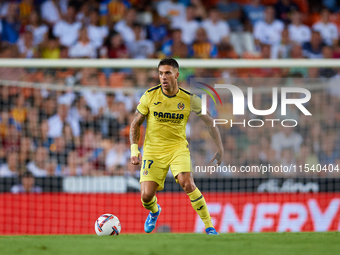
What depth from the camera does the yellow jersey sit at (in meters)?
6.62

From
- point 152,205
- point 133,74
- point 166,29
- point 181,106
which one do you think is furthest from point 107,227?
point 166,29

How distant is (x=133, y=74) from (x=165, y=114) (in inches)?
139

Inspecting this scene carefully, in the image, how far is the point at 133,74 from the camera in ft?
32.8

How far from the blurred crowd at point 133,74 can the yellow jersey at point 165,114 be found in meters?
1.18

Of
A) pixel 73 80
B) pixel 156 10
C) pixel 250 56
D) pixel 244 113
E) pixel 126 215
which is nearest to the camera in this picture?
pixel 244 113

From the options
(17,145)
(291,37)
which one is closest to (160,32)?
(291,37)

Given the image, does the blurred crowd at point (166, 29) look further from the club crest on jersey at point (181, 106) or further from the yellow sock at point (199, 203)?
the yellow sock at point (199, 203)

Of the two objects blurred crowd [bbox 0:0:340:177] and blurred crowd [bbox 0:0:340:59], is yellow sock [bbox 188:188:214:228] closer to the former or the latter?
blurred crowd [bbox 0:0:340:177]

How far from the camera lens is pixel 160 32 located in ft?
42.1

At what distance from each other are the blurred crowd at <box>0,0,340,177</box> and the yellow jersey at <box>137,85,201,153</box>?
1181 mm

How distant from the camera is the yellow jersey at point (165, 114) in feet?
21.7

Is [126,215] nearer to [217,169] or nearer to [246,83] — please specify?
[217,169]

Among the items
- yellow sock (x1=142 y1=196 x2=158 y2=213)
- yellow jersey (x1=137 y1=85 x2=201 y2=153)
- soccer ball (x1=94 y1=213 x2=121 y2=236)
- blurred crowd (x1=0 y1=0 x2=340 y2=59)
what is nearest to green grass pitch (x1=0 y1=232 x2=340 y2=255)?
soccer ball (x1=94 y1=213 x2=121 y2=236)

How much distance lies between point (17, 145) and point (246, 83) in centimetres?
424
